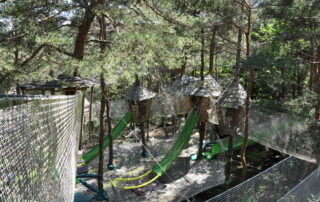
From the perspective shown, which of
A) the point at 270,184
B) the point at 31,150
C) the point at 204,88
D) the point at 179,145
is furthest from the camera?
the point at 204,88

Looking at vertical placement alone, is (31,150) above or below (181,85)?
below

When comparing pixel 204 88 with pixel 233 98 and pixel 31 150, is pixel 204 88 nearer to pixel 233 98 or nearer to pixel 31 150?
pixel 233 98

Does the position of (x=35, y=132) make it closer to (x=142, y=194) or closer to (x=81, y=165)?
(x=142, y=194)

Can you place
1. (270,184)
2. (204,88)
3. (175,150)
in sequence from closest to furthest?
(270,184) → (175,150) → (204,88)

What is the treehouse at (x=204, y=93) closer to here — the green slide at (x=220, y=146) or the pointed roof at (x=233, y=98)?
the pointed roof at (x=233, y=98)

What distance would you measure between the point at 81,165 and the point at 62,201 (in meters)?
5.34

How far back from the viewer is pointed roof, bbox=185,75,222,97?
19.5 ft

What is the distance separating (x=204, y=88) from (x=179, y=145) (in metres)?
1.46

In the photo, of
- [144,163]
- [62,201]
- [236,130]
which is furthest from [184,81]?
[62,201]

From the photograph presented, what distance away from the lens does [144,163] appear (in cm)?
749

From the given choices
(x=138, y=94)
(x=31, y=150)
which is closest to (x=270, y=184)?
(x=31, y=150)

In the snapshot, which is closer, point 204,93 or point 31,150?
point 31,150

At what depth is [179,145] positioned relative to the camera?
5.84 m

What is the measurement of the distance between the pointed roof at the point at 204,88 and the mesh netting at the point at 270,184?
7.37 feet
